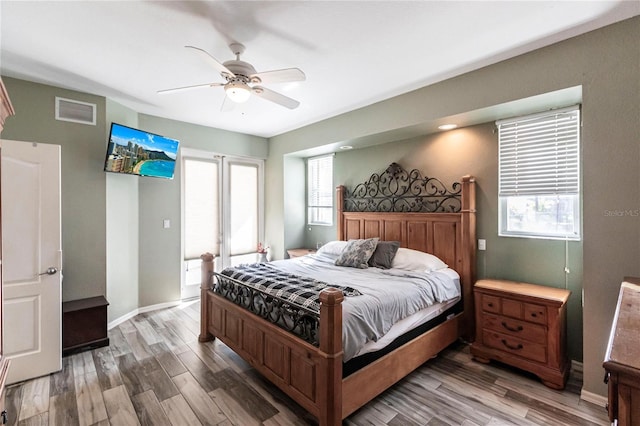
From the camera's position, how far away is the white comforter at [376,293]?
81.2 inches

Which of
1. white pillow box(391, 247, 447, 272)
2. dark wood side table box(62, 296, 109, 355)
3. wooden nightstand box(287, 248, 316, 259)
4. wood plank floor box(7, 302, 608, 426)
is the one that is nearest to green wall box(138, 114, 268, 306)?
dark wood side table box(62, 296, 109, 355)

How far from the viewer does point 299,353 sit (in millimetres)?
2115

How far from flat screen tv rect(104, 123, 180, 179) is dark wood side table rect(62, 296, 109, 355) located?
1.56m

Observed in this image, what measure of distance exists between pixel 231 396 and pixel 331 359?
3.52 feet

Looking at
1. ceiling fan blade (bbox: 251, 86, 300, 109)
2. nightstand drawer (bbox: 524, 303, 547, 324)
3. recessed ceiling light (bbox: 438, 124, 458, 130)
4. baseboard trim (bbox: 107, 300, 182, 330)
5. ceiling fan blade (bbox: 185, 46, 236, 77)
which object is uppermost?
ceiling fan blade (bbox: 185, 46, 236, 77)

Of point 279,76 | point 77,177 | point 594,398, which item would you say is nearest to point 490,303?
point 594,398

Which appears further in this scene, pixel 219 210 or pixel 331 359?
pixel 219 210

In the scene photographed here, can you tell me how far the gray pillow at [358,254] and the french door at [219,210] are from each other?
7.72ft

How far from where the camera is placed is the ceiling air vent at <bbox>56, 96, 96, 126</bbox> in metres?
3.28

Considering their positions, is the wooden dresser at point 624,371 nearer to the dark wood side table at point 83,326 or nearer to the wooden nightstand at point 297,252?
the wooden nightstand at point 297,252

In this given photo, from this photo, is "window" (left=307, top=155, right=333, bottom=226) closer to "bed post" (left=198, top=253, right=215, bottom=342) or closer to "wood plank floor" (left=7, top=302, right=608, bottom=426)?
"bed post" (left=198, top=253, right=215, bottom=342)

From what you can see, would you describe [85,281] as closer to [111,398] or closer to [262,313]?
[111,398]

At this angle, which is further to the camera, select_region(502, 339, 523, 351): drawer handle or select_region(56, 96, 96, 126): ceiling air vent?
select_region(56, 96, 96, 126): ceiling air vent

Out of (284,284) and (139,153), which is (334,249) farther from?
(139,153)
